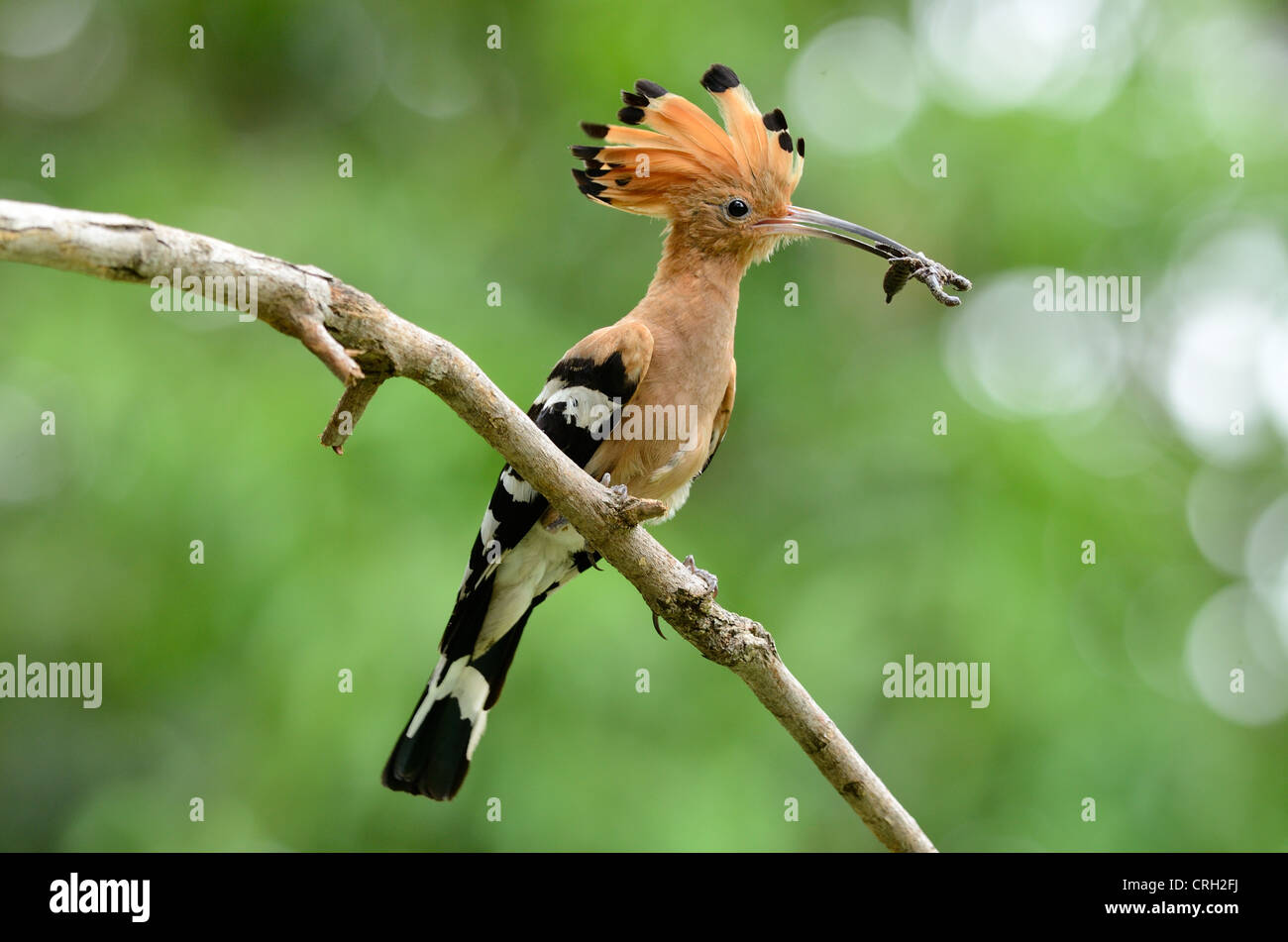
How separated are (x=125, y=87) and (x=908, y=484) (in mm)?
3756

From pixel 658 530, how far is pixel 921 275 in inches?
84.6

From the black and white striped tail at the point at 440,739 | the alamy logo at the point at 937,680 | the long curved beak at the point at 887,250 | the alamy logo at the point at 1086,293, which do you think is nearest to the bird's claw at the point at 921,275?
the long curved beak at the point at 887,250

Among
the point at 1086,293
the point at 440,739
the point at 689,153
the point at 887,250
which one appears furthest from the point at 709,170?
the point at 1086,293

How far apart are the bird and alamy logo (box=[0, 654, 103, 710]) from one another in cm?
201

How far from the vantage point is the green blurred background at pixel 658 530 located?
3703mm

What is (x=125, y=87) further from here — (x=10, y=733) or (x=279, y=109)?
(x=10, y=733)

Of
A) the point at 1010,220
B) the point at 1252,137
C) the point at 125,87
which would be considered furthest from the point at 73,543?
the point at 1252,137

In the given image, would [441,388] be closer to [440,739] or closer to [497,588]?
[497,588]

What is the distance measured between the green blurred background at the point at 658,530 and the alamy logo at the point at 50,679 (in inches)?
1.8

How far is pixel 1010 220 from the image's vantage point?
4605 mm

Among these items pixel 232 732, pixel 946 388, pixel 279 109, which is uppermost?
pixel 279 109

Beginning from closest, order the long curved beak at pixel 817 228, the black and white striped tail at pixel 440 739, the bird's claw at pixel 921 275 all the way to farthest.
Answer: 1. the bird's claw at pixel 921 275
2. the long curved beak at pixel 817 228
3. the black and white striped tail at pixel 440 739

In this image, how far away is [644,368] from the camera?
2.42 m
